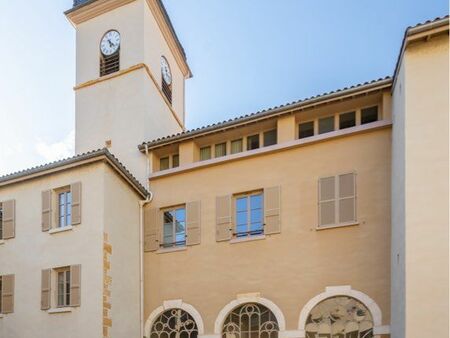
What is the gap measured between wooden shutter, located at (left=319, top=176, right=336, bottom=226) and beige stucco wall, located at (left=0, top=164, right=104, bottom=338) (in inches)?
233

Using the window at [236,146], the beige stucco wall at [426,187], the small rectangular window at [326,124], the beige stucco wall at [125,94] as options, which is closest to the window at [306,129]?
the small rectangular window at [326,124]

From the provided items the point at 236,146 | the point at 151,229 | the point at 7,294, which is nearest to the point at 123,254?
the point at 151,229

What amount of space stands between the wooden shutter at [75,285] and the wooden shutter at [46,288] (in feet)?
2.48

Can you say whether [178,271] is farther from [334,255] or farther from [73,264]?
[334,255]

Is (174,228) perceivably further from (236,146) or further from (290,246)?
(290,246)

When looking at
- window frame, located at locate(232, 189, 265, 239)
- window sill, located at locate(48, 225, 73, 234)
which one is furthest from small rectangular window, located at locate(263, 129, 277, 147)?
window sill, located at locate(48, 225, 73, 234)

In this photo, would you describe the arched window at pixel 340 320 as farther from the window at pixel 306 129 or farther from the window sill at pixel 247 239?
the window at pixel 306 129

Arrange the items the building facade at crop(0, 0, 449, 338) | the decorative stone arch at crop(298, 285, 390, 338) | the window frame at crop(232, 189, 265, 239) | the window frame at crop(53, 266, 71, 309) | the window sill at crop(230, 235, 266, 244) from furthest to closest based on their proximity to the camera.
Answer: the window frame at crop(232, 189, 265, 239) < the window sill at crop(230, 235, 266, 244) < the window frame at crop(53, 266, 71, 309) < the decorative stone arch at crop(298, 285, 390, 338) < the building facade at crop(0, 0, 449, 338)

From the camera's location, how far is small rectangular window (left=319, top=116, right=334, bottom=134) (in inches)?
561

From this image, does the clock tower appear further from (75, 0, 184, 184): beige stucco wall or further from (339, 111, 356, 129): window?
(339, 111, 356, 129): window

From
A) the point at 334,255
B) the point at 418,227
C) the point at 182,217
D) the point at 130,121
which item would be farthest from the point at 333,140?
the point at 130,121

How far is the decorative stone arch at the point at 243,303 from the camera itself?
13311 mm

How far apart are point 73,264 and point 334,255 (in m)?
6.95

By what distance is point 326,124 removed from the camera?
1434 cm
